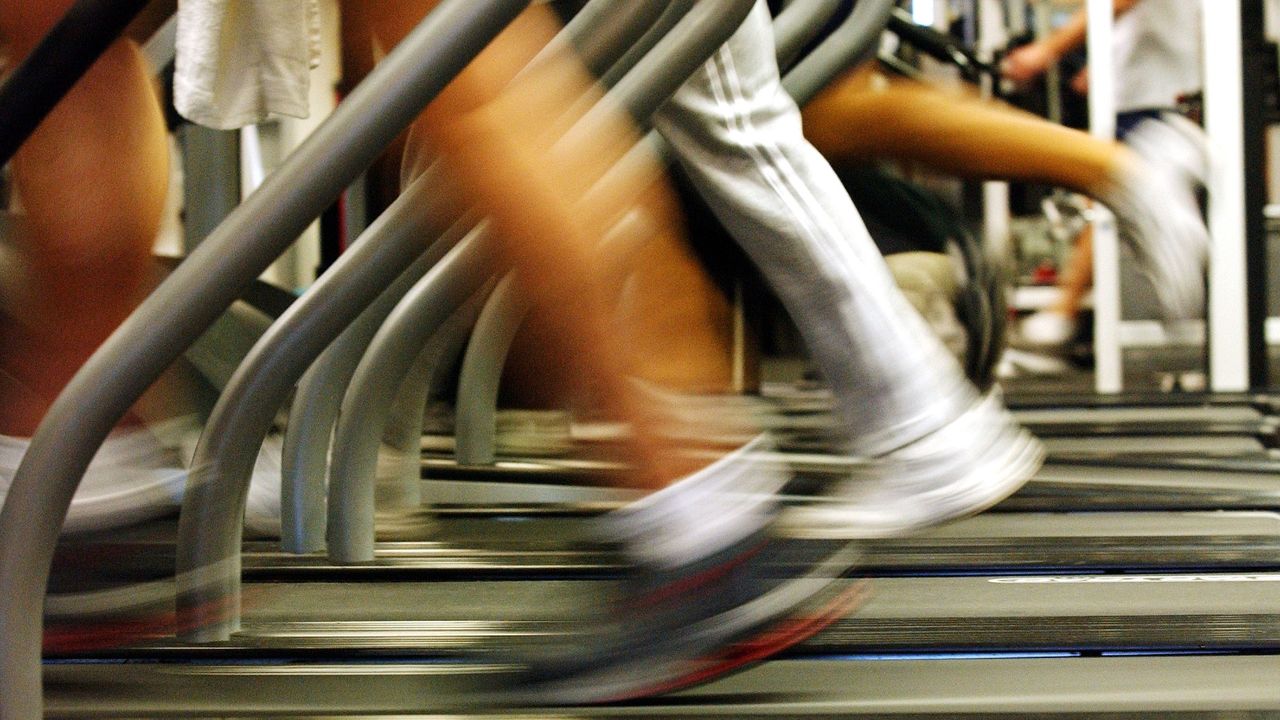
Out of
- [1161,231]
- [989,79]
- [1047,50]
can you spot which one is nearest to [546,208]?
[1161,231]

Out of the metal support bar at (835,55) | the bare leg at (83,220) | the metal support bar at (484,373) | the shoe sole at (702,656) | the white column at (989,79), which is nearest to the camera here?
the shoe sole at (702,656)

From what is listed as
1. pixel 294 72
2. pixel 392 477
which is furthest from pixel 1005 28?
pixel 294 72

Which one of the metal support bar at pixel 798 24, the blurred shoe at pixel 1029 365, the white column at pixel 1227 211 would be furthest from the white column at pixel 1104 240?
the metal support bar at pixel 798 24

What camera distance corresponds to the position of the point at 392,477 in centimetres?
172

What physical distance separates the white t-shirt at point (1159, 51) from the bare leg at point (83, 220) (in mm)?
3130

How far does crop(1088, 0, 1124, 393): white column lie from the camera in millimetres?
3500

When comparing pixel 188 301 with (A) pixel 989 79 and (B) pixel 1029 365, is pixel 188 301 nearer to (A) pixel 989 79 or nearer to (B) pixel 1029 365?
(B) pixel 1029 365

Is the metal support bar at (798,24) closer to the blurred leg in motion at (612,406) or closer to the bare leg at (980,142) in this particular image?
the bare leg at (980,142)

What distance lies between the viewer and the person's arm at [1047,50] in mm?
3053

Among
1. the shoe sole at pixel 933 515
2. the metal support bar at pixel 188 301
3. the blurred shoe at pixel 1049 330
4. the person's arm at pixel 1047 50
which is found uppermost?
the person's arm at pixel 1047 50

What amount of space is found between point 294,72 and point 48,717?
62 cm

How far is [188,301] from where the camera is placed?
780mm

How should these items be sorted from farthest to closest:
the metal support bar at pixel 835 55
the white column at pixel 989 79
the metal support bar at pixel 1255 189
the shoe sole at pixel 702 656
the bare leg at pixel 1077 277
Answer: the white column at pixel 989 79 < the bare leg at pixel 1077 277 < the metal support bar at pixel 1255 189 < the metal support bar at pixel 835 55 < the shoe sole at pixel 702 656

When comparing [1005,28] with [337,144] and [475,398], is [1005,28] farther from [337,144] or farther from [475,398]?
[337,144]
